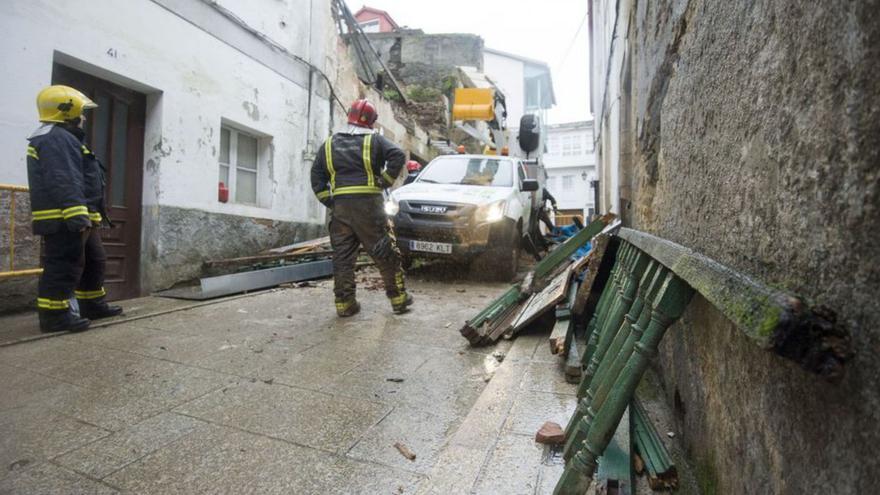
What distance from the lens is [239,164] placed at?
24.1 ft

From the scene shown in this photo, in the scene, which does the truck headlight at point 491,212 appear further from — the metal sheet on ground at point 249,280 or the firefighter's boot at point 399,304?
the metal sheet on ground at point 249,280

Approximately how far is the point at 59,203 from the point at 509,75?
3375cm

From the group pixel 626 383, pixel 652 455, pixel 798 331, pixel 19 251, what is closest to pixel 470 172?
pixel 19 251

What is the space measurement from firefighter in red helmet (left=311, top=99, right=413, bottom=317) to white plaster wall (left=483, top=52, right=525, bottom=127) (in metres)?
30.8

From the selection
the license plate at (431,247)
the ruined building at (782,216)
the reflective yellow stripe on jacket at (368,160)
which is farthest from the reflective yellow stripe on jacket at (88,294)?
the ruined building at (782,216)

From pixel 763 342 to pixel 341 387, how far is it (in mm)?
2377

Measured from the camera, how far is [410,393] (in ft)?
8.63

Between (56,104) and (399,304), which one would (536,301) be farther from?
(56,104)

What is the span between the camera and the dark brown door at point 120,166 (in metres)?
5.24

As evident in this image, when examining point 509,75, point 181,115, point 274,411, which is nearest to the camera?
point 274,411

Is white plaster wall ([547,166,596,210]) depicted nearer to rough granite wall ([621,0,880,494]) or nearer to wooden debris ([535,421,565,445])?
wooden debris ([535,421,565,445])

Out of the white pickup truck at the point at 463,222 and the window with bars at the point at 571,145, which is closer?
the white pickup truck at the point at 463,222

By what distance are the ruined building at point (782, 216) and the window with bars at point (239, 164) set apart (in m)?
6.81

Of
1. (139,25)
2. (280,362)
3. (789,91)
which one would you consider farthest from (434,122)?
(789,91)
